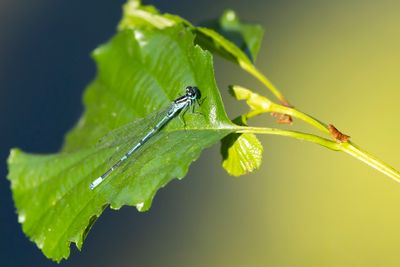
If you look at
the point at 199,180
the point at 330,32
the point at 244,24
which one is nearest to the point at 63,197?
the point at 244,24

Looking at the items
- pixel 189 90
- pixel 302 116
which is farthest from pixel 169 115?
pixel 302 116

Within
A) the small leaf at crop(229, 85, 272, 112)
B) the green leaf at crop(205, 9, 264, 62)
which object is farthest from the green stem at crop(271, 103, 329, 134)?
the green leaf at crop(205, 9, 264, 62)

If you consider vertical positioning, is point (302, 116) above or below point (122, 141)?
above

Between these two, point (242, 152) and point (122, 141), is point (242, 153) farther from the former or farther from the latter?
point (122, 141)

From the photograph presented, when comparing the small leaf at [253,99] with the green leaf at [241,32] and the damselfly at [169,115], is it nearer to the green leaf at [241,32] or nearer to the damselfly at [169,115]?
the damselfly at [169,115]

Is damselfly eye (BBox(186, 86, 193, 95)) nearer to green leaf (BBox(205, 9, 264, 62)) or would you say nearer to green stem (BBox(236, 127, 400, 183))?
green stem (BBox(236, 127, 400, 183))
